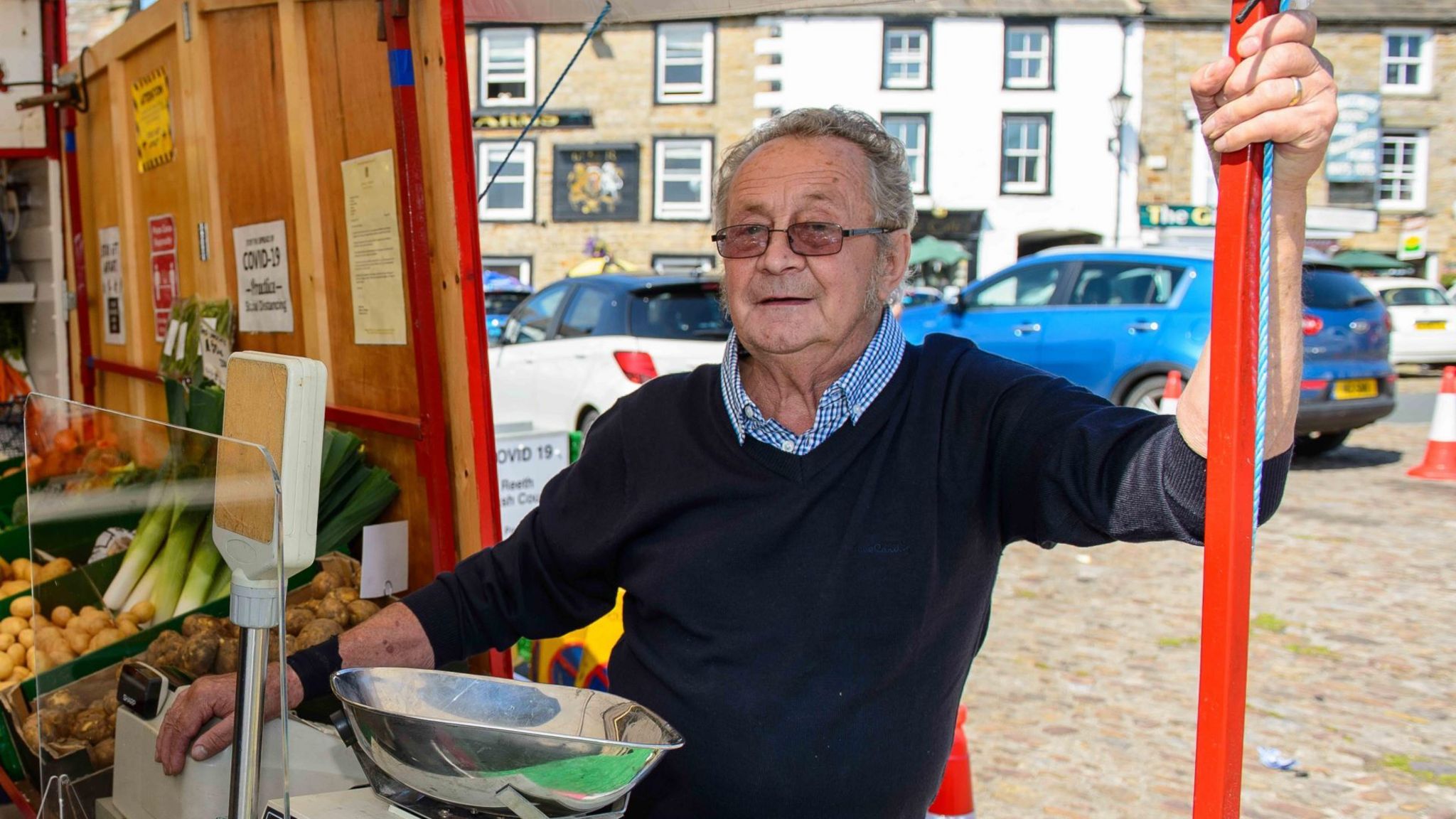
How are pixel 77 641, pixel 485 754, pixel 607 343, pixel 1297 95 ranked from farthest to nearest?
pixel 607 343
pixel 77 641
pixel 485 754
pixel 1297 95

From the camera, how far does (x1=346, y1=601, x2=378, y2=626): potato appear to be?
9.12 ft

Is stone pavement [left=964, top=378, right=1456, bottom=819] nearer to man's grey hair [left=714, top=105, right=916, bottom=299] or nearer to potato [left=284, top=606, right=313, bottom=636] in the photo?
potato [left=284, top=606, right=313, bottom=636]

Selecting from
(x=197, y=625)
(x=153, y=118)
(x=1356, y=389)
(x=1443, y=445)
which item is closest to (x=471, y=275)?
(x=197, y=625)

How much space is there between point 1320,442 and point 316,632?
353 inches

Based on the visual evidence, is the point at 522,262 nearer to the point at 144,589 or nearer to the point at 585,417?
the point at 585,417

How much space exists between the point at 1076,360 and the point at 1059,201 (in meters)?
17.2

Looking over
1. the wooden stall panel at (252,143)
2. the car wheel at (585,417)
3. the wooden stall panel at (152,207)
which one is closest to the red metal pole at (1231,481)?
the wooden stall panel at (252,143)

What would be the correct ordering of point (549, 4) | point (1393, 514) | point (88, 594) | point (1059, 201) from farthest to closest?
point (1059, 201) < point (1393, 514) < point (549, 4) < point (88, 594)

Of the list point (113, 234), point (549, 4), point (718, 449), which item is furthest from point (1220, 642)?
point (113, 234)

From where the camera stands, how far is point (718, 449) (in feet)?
6.33

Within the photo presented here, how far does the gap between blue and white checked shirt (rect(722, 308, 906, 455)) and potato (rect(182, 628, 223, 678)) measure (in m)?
1.12

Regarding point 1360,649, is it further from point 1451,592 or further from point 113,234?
point 113,234

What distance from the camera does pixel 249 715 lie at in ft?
3.92

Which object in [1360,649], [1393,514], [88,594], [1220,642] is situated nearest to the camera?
[1220,642]
